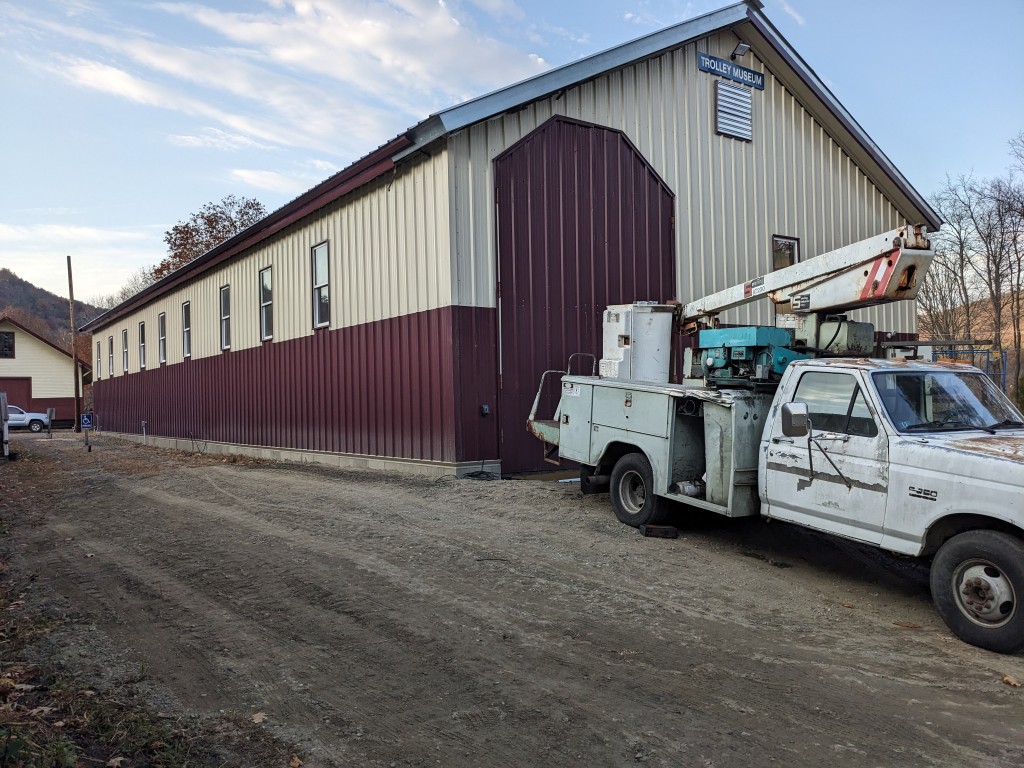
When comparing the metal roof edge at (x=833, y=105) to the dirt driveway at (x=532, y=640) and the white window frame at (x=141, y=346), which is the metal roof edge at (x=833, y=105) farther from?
the white window frame at (x=141, y=346)

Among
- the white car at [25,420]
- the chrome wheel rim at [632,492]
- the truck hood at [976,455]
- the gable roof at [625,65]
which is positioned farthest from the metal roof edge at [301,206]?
the white car at [25,420]

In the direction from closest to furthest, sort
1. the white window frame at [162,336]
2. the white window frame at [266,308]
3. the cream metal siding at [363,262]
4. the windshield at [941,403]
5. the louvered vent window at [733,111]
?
the windshield at [941,403] < the cream metal siding at [363,262] < the louvered vent window at [733,111] < the white window frame at [266,308] < the white window frame at [162,336]

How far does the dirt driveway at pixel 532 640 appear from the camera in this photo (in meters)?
3.85

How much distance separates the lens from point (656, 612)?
5.81m

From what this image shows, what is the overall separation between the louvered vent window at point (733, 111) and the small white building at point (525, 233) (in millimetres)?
49

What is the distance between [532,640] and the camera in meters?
5.17

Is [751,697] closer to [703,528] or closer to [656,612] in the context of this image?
[656,612]

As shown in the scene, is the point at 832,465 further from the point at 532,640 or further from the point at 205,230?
the point at 205,230

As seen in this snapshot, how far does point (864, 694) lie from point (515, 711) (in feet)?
6.73

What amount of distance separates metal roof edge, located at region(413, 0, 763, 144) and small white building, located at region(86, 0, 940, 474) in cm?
4

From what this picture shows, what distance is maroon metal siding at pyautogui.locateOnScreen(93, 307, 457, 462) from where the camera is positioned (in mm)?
12984

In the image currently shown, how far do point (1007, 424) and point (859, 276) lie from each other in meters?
1.92

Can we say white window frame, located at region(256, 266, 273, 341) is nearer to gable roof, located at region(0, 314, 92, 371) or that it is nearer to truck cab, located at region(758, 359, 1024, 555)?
truck cab, located at region(758, 359, 1024, 555)

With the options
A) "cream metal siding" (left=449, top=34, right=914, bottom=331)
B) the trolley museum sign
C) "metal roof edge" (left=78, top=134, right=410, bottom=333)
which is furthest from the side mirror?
the trolley museum sign
